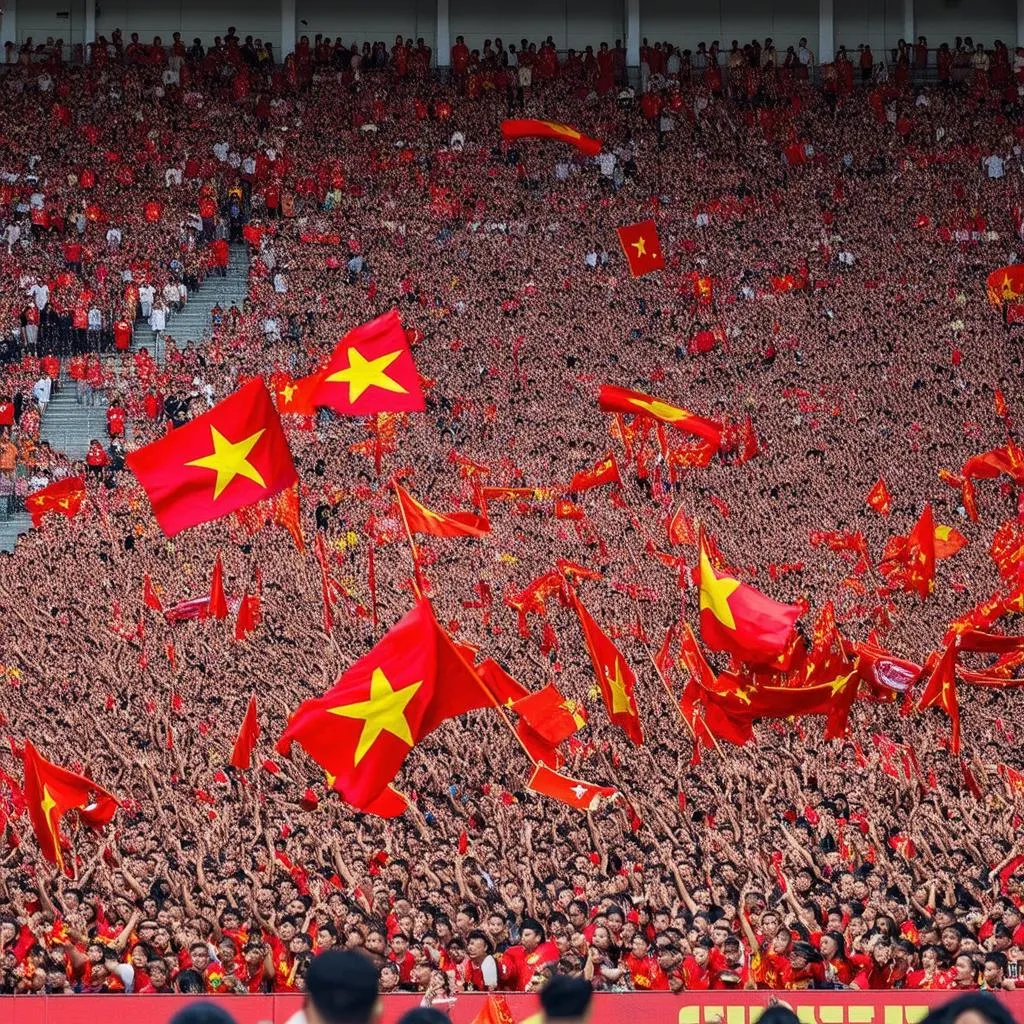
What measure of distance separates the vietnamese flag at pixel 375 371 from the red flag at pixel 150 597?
6.77m

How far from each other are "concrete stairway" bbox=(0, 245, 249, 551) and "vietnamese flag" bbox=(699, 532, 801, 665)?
596 inches

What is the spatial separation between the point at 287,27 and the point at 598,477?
2081cm

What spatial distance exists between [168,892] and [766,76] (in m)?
32.3

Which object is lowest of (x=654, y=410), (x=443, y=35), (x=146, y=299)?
(x=654, y=410)

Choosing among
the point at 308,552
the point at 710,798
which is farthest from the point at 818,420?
the point at 710,798

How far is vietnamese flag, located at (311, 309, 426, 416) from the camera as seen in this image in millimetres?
16438

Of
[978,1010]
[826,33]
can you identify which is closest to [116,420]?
[826,33]

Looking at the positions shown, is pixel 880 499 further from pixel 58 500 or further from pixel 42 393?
pixel 42 393

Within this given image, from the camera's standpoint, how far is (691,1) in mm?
44969

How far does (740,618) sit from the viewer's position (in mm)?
15141

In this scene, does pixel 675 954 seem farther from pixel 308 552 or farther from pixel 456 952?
pixel 308 552

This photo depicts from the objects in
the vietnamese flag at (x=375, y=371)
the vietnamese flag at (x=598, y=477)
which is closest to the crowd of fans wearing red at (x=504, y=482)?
the vietnamese flag at (x=598, y=477)

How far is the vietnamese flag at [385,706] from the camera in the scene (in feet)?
35.7

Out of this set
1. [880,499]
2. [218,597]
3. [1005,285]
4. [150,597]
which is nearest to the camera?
[218,597]
